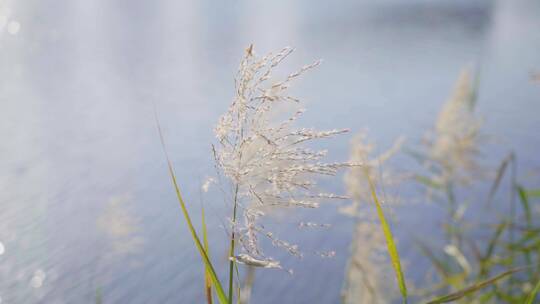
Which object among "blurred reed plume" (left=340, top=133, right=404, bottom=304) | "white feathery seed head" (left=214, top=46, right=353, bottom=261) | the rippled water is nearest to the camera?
"white feathery seed head" (left=214, top=46, right=353, bottom=261)

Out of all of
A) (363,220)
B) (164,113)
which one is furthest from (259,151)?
(164,113)

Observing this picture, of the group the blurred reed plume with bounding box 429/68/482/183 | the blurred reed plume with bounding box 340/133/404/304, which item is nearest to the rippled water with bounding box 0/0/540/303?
the blurred reed plume with bounding box 340/133/404/304

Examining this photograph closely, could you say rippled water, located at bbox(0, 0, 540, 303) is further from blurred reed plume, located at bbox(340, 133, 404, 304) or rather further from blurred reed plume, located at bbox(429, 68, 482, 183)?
blurred reed plume, located at bbox(429, 68, 482, 183)

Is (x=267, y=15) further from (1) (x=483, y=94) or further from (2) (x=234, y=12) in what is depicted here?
(1) (x=483, y=94)

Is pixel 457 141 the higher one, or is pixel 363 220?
pixel 457 141

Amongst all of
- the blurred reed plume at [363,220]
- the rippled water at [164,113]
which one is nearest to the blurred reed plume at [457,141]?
the blurred reed plume at [363,220]

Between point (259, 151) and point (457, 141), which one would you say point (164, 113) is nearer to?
point (457, 141)

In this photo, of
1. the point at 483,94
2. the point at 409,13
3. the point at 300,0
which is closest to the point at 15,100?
the point at 483,94

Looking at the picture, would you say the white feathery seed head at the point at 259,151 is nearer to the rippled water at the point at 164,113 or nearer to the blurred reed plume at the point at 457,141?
the rippled water at the point at 164,113

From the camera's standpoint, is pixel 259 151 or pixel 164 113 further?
pixel 164 113
